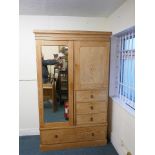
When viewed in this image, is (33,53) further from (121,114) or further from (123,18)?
(121,114)

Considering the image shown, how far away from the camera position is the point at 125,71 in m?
2.85

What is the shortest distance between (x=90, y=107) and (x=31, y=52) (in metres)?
1.45

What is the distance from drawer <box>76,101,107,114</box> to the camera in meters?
2.81

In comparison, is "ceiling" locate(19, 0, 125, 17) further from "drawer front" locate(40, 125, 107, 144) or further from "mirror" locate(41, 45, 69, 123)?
"drawer front" locate(40, 125, 107, 144)

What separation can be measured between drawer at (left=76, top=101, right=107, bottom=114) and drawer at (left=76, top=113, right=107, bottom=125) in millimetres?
67

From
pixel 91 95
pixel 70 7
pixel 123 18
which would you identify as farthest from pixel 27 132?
pixel 123 18

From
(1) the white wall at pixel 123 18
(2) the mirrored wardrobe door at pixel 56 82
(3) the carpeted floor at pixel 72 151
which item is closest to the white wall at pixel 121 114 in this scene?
(1) the white wall at pixel 123 18

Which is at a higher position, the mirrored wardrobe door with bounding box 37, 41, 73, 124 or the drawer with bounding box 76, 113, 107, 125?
the mirrored wardrobe door with bounding box 37, 41, 73, 124

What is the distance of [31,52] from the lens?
3150 millimetres

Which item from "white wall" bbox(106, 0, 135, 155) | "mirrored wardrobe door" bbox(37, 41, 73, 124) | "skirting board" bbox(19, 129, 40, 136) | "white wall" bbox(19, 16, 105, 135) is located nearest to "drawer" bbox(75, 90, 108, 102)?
"mirrored wardrobe door" bbox(37, 41, 73, 124)

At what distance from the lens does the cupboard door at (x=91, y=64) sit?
8.80ft
